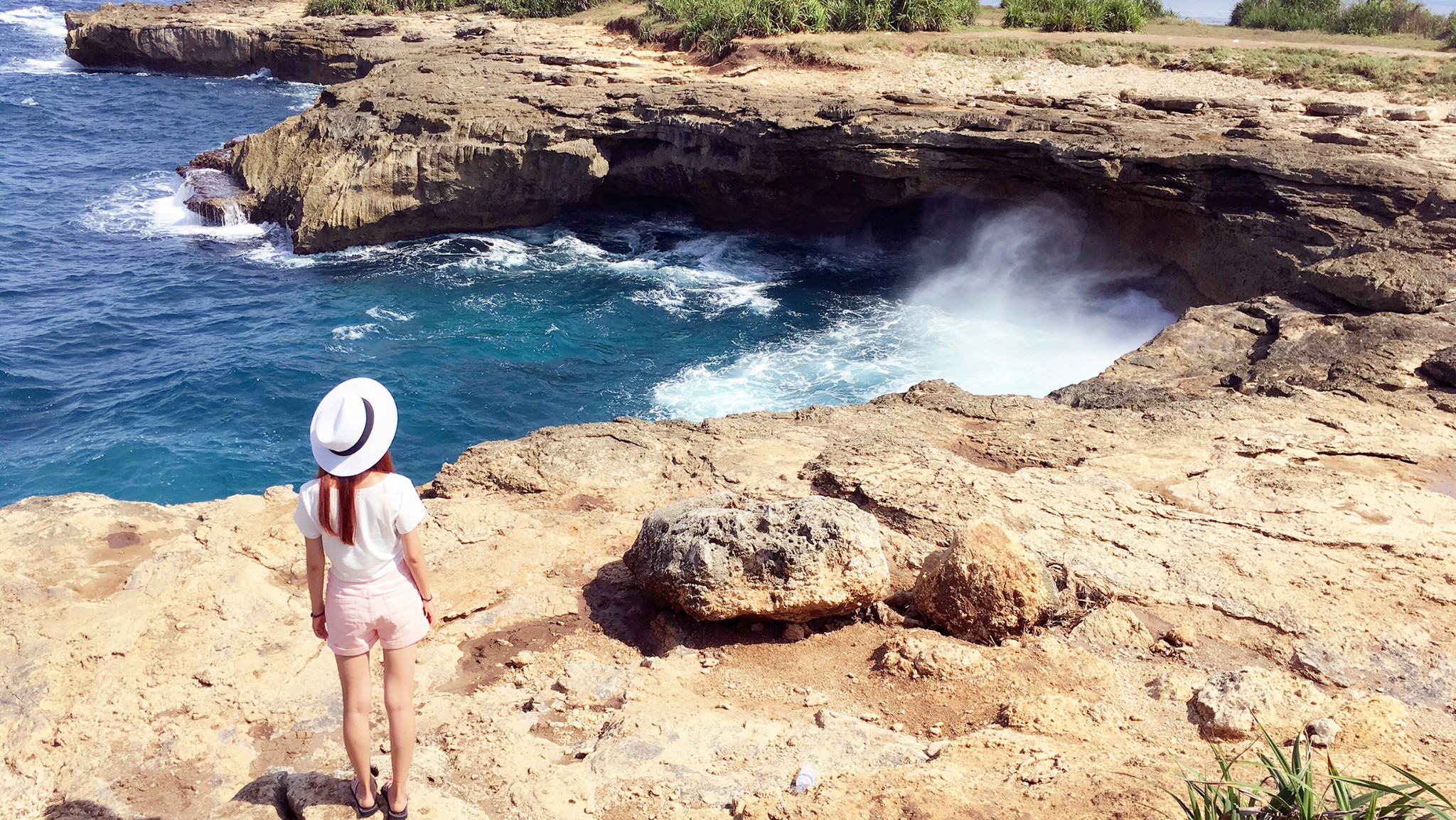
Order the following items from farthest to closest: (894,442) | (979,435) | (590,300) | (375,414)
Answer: (590,300) → (979,435) → (894,442) → (375,414)

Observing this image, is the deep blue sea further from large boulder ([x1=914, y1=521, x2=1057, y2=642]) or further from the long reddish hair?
the long reddish hair

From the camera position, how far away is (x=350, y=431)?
12.9ft

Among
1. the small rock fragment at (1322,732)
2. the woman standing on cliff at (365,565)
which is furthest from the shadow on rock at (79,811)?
the small rock fragment at (1322,732)

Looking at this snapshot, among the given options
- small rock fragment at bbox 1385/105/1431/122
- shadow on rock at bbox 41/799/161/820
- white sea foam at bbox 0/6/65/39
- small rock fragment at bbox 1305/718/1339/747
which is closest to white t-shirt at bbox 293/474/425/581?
shadow on rock at bbox 41/799/161/820

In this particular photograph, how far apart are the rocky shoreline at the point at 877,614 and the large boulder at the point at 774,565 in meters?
0.04

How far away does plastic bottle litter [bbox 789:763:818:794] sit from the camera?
440 centimetres

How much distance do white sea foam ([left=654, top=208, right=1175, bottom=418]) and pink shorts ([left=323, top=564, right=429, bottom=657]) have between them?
38.3 feet

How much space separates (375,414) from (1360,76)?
23.7 metres

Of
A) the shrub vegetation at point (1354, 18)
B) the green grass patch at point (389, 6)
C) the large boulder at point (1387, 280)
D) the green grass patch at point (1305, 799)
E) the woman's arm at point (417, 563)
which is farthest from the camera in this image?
the green grass patch at point (389, 6)

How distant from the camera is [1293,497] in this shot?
24.3ft

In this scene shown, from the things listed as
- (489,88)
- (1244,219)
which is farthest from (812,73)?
(1244,219)

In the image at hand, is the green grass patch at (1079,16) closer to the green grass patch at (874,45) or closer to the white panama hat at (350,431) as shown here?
the green grass patch at (874,45)

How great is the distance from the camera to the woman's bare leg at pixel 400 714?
13.7 ft

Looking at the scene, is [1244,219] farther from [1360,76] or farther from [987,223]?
[1360,76]
